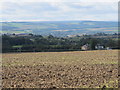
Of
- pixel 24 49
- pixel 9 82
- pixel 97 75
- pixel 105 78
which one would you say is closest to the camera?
pixel 9 82

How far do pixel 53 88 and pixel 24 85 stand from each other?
1.42 metres

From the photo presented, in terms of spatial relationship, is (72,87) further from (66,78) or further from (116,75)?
(116,75)

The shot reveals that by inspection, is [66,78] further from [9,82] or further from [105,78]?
[9,82]

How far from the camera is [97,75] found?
51.5 feet

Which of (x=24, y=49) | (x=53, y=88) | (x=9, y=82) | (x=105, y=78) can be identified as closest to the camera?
(x=53, y=88)

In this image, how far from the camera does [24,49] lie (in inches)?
2318

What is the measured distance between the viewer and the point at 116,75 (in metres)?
15.6

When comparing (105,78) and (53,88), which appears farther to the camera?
(105,78)

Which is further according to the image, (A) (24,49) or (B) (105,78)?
(A) (24,49)

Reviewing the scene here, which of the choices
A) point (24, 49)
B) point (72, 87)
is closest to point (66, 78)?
point (72, 87)

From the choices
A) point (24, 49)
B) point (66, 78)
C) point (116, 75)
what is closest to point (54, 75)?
point (66, 78)

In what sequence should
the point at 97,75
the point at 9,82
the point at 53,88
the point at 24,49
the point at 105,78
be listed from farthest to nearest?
the point at 24,49, the point at 97,75, the point at 105,78, the point at 9,82, the point at 53,88

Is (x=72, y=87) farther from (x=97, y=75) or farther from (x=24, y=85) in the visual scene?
(x=97, y=75)

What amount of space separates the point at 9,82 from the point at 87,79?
3.67 meters
